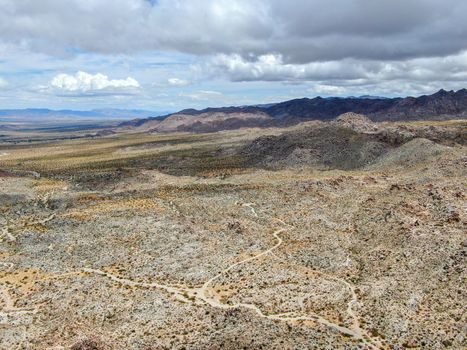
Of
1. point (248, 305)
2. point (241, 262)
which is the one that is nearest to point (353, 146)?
point (241, 262)

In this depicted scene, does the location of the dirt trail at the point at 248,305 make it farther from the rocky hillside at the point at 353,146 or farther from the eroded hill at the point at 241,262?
the rocky hillside at the point at 353,146

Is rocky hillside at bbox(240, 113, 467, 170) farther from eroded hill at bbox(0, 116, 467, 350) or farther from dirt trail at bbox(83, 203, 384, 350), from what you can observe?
dirt trail at bbox(83, 203, 384, 350)

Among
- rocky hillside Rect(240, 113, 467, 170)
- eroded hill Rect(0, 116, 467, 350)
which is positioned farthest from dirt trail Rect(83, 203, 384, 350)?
rocky hillside Rect(240, 113, 467, 170)

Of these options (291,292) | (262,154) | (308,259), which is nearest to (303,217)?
(308,259)

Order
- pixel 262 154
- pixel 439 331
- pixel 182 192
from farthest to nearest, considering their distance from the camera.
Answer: pixel 262 154, pixel 182 192, pixel 439 331

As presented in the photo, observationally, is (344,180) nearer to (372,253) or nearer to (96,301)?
(372,253)

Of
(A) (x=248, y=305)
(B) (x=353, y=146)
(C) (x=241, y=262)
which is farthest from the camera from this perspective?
(B) (x=353, y=146)

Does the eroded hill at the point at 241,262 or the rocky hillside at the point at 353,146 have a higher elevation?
the rocky hillside at the point at 353,146

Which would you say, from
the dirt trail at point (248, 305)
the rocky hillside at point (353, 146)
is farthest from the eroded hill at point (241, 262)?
the rocky hillside at point (353, 146)

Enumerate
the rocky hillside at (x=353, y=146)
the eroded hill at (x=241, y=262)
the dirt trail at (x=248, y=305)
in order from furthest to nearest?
the rocky hillside at (x=353, y=146), the eroded hill at (x=241, y=262), the dirt trail at (x=248, y=305)

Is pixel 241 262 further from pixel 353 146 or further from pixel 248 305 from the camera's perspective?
pixel 353 146

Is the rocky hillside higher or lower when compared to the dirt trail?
higher
